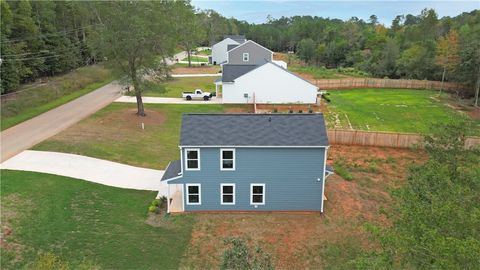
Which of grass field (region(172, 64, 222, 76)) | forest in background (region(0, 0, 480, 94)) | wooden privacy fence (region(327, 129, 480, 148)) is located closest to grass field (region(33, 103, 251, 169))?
forest in background (region(0, 0, 480, 94))

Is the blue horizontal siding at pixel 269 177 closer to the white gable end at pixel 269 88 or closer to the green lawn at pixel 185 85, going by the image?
the white gable end at pixel 269 88

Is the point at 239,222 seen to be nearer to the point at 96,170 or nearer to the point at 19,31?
the point at 96,170

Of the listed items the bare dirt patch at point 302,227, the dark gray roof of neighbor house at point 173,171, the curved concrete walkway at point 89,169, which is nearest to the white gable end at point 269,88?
the bare dirt patch at point 302,227

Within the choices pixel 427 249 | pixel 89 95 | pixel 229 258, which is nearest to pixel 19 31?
pixel 89 95

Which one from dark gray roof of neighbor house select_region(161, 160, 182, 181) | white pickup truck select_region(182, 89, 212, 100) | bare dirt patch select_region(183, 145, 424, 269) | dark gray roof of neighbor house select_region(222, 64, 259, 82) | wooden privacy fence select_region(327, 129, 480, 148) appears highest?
dark gray roof of neighbor house select_region(222, 64, 259, 82)

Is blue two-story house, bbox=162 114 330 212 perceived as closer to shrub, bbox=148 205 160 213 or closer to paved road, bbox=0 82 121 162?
shrub, bbox=148 205 160 213

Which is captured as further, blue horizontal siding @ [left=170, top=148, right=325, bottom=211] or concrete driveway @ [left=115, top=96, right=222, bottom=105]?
concrete driveway @ [left=115, top=96, right=222, bottom=105]

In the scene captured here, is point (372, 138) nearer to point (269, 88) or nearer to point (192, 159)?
point (269, 88)
